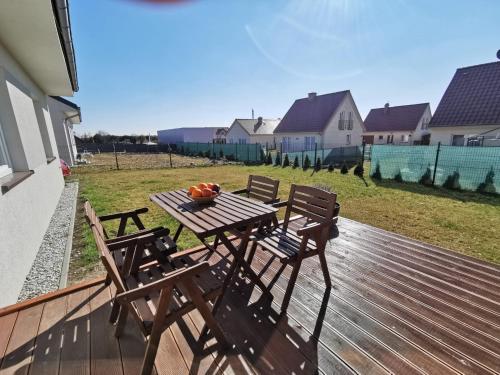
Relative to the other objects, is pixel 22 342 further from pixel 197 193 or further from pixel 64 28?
pixel 64 28

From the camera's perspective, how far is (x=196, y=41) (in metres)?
6.69

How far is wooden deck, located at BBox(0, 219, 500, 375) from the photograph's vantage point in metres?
1.50

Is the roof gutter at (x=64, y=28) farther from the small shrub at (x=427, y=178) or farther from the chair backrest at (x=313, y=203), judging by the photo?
the small shrub at (x=427, y=178)

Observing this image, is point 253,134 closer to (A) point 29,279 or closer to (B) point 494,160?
(B) point 494,160

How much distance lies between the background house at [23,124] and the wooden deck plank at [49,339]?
481 millimetres

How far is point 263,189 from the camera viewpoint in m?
3.17

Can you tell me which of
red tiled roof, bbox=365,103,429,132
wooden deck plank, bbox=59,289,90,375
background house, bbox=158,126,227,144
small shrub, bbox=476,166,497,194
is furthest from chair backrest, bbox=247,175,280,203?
background house, bbox=158,126,227,144

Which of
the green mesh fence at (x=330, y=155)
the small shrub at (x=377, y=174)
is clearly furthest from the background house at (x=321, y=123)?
the small shrub at (x=377, y=174)

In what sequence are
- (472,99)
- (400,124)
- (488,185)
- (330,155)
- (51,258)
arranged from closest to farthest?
(51,258)
(488,185)
(472,99)
(330,155)
(400,124)

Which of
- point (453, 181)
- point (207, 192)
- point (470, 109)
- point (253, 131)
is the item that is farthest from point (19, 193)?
point (253, 131)

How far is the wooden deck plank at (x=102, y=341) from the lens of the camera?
146 cm

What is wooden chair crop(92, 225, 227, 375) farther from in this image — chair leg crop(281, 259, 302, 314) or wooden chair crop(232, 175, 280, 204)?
wooden chair crop(232, 175, 280, 204)

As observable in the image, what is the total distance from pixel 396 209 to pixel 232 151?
14625mm

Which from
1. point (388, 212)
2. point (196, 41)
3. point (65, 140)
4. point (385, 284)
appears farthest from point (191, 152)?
point (385, 284)
